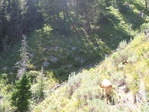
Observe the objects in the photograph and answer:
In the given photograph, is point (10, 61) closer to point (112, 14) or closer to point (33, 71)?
point (33, 71)

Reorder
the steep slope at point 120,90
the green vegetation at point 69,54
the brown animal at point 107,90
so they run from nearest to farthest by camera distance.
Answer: the steep slope at point 120,90 < the brown animal at point 107,90 < the green vegetation at point 69,54

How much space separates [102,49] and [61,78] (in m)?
10.0

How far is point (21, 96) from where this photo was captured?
38.5ft

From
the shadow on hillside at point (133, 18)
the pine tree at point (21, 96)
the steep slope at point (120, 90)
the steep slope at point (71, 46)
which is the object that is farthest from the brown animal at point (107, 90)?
the shadow on hillside at point (133, 18)

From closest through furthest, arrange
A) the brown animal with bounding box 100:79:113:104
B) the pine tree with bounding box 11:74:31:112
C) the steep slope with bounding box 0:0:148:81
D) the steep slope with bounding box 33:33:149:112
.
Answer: the steep slope with bounding box 33:33:149:112 → the brown animal with bounding box 100:79:113:104 → the pine tree with bounding box 11:74:31:112 → the steep slope with bounding box 0:0:148:81

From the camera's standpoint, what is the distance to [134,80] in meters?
5.85

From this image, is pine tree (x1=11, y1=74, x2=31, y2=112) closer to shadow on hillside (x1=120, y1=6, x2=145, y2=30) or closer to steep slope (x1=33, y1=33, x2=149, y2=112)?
steep slope (x1=33, y1=33, x2=149, y2=112)

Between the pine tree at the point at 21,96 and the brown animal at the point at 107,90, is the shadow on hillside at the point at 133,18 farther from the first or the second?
the brown animal at the point at 107,90

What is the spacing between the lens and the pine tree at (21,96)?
11659mm

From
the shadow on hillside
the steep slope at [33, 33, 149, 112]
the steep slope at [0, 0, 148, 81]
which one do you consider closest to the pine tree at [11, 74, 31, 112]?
the steep slope at [33, 33, 149, 112]

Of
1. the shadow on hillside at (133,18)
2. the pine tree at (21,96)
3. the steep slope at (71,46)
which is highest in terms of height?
the shadow on hillside at (133,18)

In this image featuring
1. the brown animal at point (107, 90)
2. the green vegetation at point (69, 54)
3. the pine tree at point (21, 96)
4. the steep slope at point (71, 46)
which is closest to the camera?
the brown animal at point (107, 90)

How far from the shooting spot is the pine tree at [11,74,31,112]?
459 inches

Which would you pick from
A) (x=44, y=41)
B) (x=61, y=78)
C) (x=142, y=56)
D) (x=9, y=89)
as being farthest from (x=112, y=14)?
(x=142, y=56)
